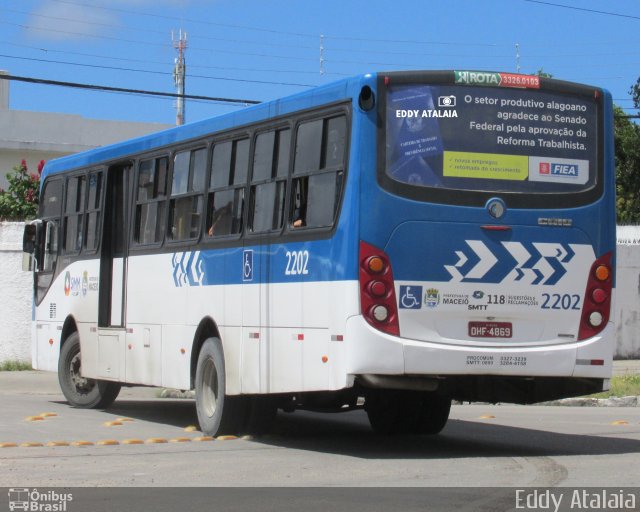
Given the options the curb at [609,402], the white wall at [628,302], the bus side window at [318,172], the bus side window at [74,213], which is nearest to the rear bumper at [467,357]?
the bus side window at [318,172]

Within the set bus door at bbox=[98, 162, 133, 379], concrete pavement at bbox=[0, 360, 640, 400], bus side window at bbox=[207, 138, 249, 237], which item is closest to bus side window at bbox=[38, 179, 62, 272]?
bus door at bbox=[98, 162, 133, 379]

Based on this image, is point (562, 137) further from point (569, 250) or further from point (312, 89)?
point (312, 89)

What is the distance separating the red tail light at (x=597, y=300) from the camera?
11320mm

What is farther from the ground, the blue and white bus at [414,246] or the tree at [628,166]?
the tree at [628,166]

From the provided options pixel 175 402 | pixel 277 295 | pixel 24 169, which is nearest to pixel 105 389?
pixel 175 402

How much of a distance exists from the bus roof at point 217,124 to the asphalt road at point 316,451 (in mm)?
3167

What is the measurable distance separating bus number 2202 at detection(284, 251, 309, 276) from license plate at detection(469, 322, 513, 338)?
156cm

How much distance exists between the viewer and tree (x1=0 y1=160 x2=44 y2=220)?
2913 cm

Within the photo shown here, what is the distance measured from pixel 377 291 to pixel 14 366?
14129 mm

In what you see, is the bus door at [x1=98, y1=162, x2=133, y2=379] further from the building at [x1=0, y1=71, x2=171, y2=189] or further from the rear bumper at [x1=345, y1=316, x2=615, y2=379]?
the building at [x1=0, y1=71, x2=171, y2=189]

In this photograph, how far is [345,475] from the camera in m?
9.97

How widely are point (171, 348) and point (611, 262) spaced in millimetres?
4964

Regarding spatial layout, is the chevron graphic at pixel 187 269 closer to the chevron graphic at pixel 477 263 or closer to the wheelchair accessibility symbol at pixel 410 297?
the wheelchair accessibility symbol at pixel 410 297
